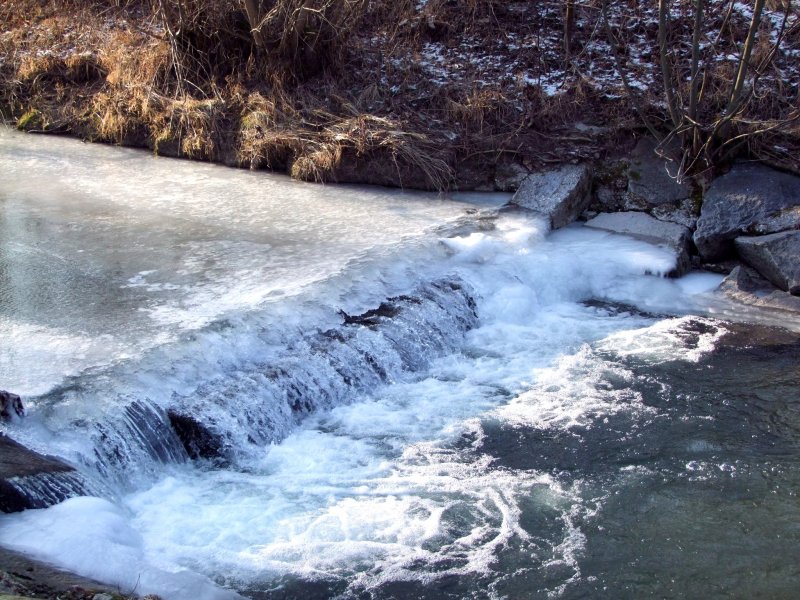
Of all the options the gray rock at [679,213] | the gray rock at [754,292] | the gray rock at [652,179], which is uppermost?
the gray rock at [652,179]

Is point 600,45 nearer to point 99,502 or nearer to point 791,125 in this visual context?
point 791,125

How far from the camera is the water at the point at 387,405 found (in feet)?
13.7

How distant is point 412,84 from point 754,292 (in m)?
4.52

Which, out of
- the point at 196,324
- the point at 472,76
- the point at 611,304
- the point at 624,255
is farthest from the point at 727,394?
the point at 472,76

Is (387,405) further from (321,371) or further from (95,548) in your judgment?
(95,548)

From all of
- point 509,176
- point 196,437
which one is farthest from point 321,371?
point 509,176

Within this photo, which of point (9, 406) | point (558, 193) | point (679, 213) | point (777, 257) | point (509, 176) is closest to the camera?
point (9, 406)

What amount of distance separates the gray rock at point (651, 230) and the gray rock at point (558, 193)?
0.82ft

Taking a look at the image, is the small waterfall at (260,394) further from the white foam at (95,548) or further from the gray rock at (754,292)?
the gray rock at (754,292)

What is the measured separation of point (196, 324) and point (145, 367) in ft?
2.07

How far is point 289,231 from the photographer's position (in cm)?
766

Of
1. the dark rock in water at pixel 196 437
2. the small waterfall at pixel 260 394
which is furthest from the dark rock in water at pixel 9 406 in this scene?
the dark rock in water at pixel 196 437

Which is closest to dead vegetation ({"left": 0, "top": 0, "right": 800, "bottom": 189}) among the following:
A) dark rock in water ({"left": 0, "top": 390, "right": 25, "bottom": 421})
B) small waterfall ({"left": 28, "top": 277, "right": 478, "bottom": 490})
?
small waterfall ({"left": 28, "top": 277, "right": 478, "bottom": 490})

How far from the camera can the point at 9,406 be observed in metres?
4.45
